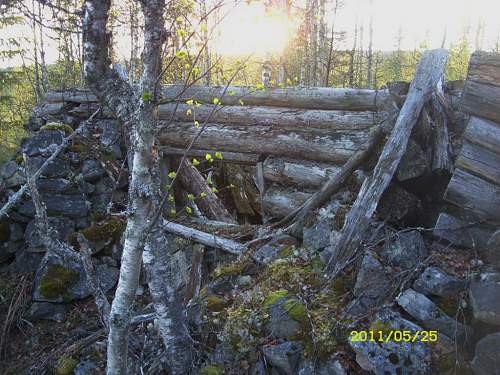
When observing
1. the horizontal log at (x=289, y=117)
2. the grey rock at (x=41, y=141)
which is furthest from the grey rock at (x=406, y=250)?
the grey rock at (x=41, y=141)

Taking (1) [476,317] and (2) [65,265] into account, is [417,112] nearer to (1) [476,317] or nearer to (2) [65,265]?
(1) [476,317]

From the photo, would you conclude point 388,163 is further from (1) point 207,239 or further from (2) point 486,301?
(1) point 207,239

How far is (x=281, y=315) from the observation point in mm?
3998

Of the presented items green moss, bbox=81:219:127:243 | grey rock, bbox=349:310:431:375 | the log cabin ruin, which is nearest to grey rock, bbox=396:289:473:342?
the log cabin ruin

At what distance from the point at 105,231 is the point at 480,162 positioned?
6.00 metres

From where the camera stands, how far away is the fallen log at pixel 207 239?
5.99 meters

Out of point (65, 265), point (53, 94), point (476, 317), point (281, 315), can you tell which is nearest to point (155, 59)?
point (281, 315)

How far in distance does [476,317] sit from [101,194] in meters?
6.66

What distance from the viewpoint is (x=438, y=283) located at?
143 inches

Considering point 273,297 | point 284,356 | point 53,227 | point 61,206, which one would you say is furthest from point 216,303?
point 61,206

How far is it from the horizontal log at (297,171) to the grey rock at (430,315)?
101 inches

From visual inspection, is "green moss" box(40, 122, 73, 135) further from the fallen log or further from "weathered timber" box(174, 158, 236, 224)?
the fallen log

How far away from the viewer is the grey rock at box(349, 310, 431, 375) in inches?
126

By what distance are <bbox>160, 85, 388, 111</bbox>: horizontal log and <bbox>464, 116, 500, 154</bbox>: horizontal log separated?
6.00 ft
